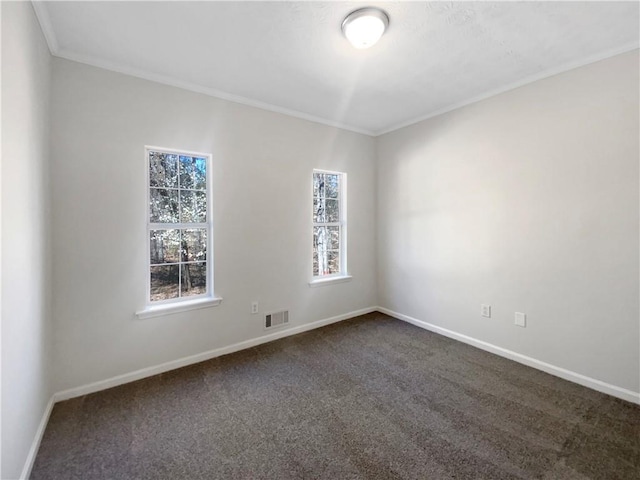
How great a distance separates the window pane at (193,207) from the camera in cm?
283

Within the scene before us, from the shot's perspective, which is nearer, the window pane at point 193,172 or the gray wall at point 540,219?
the gray wall at point 540,219

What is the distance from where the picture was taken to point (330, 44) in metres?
2.15

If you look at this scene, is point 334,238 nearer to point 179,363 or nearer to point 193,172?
point 193,172

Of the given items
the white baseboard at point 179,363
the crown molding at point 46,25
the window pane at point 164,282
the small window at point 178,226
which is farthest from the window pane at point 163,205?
the white baseboard at point 179,363

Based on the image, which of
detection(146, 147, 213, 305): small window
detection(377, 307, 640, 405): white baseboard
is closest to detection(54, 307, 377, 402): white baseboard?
detection(146, 147, 213, 305): small window

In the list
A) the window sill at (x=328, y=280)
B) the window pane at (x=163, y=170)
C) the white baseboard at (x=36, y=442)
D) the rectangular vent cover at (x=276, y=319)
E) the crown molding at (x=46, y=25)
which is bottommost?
the white baseboard at (x=36, y=442)

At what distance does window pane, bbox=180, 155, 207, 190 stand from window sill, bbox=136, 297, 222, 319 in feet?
3.72

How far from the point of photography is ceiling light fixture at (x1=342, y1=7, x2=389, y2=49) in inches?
70.8

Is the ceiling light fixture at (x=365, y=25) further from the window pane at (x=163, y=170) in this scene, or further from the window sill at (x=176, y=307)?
the window sill at (x=176, y=307)

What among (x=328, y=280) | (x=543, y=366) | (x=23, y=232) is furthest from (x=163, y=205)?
(x=543, y=366)

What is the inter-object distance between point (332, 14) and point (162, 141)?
1.79m

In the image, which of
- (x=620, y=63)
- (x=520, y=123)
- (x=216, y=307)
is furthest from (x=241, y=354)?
(x=620, y=63)

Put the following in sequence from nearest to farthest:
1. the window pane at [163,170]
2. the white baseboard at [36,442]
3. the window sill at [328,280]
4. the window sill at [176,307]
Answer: the white baseboard at [36,442] → the window sill at [176,307] → the window pane at [163,170] → the window sill at [328,280]

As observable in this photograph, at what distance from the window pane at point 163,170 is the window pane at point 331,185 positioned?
190cm
